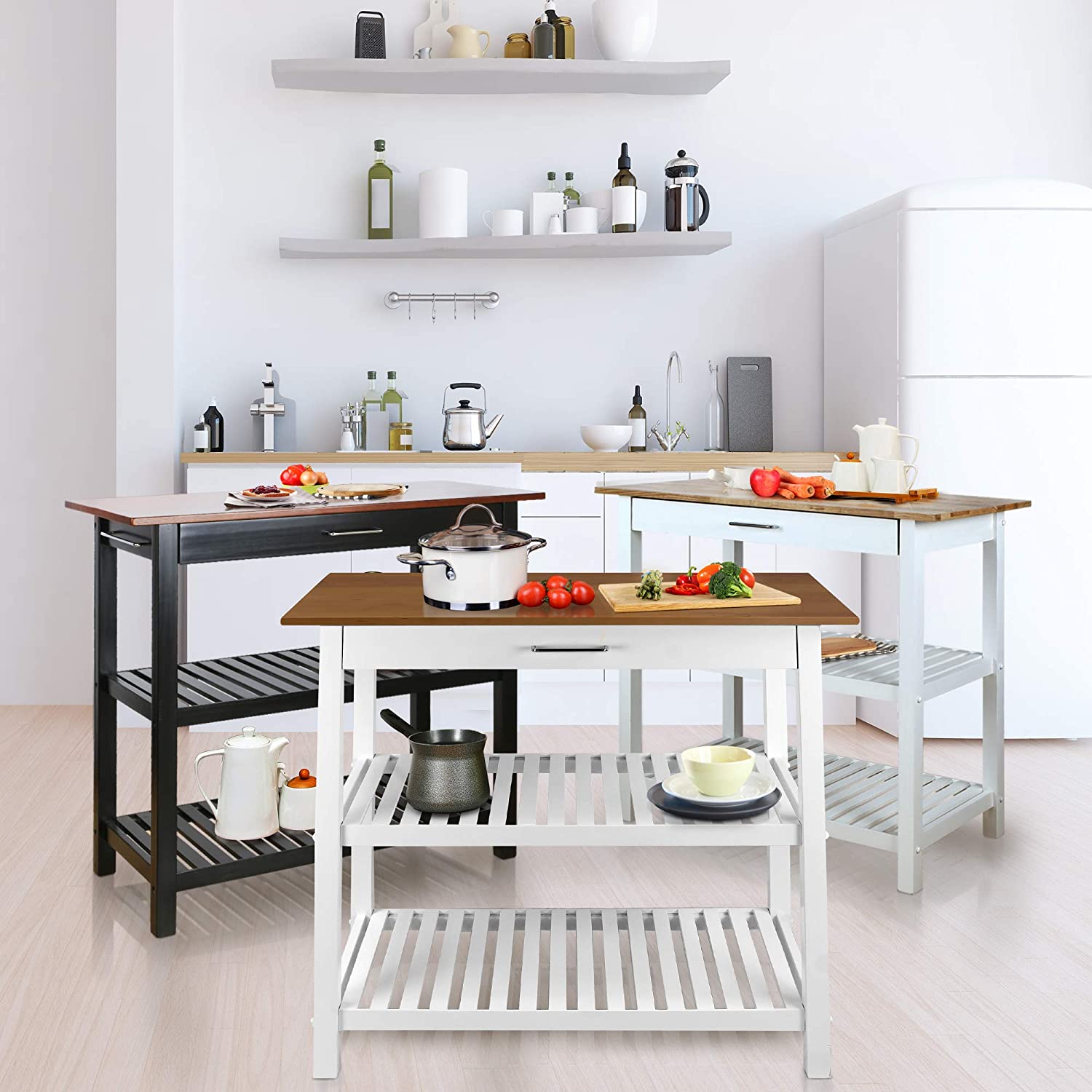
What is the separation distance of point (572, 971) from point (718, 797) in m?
0.53

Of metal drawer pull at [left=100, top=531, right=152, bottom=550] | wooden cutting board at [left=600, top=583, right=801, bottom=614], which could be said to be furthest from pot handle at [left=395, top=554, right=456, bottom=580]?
metal drawer pull at [left=100, top=531, right=152, bottom=550]

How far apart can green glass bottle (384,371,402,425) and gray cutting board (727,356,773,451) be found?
51.3 inches

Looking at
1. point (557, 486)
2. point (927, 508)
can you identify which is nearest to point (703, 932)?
point (927, 508)

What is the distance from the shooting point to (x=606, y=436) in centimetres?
430

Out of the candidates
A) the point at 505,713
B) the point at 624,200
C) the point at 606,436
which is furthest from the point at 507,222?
the point at 505,713

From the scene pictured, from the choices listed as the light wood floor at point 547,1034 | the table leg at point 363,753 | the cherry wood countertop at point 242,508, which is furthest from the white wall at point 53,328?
the table leg at point 363,753

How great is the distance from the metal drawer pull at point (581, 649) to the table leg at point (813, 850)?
319mm

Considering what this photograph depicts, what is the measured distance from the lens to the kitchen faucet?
178 inches

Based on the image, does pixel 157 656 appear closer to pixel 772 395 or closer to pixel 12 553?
pixel 12 553

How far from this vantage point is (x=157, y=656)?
2.45m

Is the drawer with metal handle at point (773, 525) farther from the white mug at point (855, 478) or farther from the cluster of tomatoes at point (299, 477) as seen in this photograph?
the cluster of tomatoes at point (299, 477)

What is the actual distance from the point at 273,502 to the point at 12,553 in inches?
96.2

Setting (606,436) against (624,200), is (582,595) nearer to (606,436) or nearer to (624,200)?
(606,436)

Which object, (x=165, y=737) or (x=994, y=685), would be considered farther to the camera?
(x=994, y=685)
